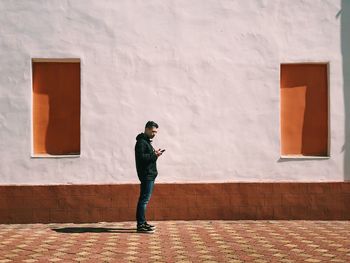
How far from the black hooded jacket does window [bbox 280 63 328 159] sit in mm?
2736

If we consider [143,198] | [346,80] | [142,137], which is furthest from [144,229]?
[346,80]

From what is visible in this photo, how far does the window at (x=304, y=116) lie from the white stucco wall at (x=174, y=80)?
201 mm

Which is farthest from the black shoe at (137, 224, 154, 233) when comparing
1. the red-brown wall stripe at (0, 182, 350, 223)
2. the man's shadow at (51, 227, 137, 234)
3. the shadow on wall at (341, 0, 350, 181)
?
the shadow on wall at (341, 0, 350, 181)

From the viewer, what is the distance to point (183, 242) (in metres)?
7.70

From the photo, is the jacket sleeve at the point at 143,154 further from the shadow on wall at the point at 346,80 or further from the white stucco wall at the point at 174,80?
the shadow on wall at the point at 346,80

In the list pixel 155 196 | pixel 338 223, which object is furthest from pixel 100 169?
pixel 338 223

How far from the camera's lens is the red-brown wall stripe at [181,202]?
948cm

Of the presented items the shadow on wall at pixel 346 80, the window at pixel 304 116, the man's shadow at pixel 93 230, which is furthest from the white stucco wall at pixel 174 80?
the man's shadow at pixel 93 230

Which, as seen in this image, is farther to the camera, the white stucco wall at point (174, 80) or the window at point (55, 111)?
the window at point (55, 111)

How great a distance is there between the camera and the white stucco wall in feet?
31.5

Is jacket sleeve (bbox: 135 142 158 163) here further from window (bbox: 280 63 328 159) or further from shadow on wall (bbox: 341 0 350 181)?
shadow on wall (bbox: 341 0 350 181)

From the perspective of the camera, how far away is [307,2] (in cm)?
977

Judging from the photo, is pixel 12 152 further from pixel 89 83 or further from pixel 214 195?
pixel 214 195

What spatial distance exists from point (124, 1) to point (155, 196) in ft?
11.8
